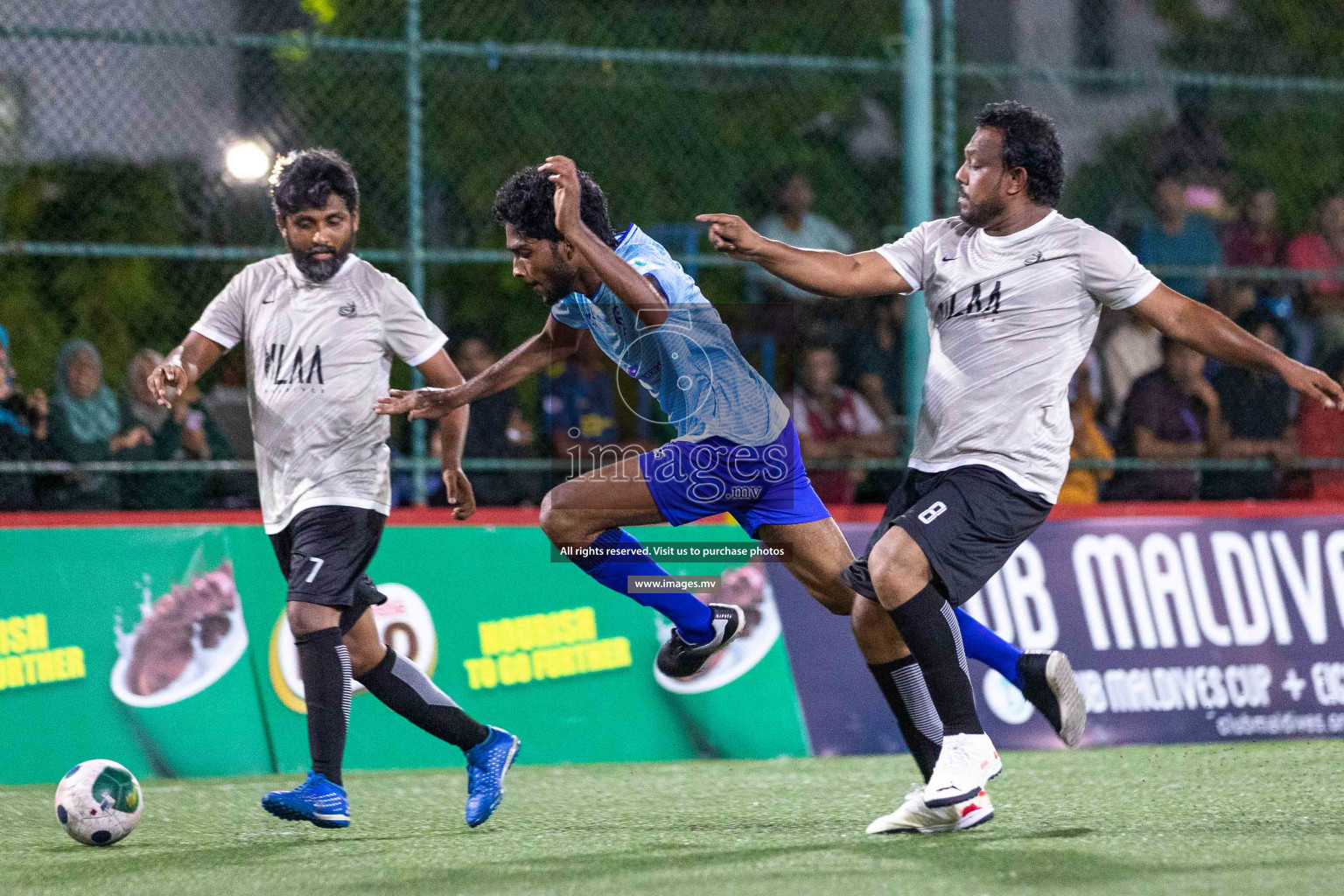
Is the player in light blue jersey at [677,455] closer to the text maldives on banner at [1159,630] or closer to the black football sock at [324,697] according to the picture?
the black football sock at [324,697]

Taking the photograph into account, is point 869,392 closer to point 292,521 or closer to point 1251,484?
point 1251,484

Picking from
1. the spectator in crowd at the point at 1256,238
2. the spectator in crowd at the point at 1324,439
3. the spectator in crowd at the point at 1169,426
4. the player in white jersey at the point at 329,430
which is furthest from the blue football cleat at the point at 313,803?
the spectator in crowd at the point at 1256,238

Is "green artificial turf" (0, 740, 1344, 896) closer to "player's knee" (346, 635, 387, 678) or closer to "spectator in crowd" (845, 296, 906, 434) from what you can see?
"player's knee" (346, 635, 387, 678)

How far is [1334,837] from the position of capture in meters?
4.72

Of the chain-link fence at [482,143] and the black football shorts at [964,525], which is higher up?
the chain-link fence at [482,143]

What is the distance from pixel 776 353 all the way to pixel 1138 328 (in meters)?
2.09

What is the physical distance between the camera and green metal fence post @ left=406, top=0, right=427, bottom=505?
25.6 ft

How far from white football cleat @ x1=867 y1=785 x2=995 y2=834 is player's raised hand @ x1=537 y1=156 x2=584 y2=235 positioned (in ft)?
6.60

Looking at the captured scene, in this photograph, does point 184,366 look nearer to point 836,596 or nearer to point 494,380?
point 494,380

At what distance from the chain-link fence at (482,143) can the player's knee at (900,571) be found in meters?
3.59

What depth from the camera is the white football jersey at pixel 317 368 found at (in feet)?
17.5

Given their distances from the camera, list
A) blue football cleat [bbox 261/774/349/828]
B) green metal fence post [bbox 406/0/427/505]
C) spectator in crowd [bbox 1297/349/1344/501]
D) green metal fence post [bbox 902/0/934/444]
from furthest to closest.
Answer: spectator in crowd [bbox 1297/349/1344/501], green metal fence post [bbox 902/0/934/444], green metal fence post [bbox 406/0/427/505], blue football cleat [bbox 261/774/349/828]

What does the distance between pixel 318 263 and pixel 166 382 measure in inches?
25.9

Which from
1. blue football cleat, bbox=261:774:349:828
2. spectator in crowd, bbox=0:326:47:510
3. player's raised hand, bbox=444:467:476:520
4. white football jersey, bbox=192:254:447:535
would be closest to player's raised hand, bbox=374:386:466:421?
white football jersey, bbox=192:254:447:535
